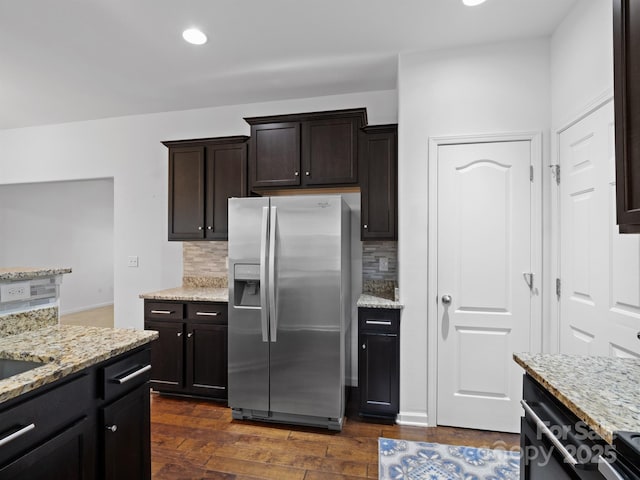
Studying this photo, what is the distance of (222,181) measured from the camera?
10.5 feet

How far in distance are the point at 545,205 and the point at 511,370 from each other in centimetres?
121

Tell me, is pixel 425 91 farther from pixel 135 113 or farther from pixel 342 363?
pixel 135 113

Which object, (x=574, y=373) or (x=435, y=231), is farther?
(x=435, y=231)

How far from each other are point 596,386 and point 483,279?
4.65 ft

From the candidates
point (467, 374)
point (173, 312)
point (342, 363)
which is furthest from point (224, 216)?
point (467, 374)

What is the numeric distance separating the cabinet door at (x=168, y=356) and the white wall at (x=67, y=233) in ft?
12.4

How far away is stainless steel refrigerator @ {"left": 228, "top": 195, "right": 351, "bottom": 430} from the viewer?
2.46 m

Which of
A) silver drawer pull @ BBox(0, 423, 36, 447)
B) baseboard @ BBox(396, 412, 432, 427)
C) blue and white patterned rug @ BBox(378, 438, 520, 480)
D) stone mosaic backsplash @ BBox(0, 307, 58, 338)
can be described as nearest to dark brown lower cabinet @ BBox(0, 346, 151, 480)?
silver drawer pull @ BBox(0, 423, 36, 447)

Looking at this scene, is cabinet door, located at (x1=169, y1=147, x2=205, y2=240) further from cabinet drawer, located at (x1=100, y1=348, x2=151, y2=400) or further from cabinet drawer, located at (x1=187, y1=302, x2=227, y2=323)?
cabinet drawer, located at (x1=100, y1=348, x2=151, y2=400)

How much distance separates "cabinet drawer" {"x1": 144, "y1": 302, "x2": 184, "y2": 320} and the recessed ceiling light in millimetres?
2118

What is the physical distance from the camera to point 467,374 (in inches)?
97.0

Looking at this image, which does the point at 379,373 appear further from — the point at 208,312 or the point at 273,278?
the point at 208,312

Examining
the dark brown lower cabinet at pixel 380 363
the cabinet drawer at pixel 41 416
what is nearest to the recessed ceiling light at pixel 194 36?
the cabinet drawer at pixel 41 416

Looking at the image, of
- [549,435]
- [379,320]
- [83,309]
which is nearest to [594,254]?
[549,435]
